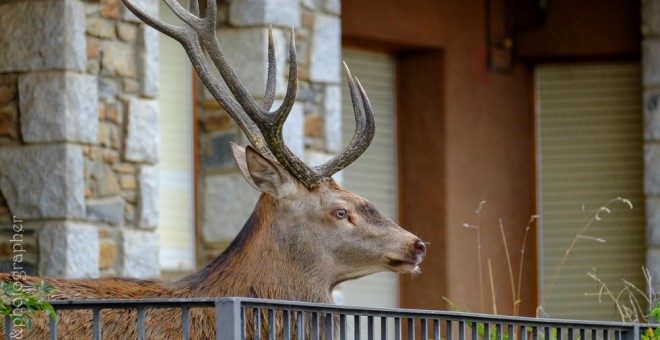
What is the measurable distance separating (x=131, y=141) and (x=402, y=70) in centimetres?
324

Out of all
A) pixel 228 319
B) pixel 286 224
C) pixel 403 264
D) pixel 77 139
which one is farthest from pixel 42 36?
pixel 228 319

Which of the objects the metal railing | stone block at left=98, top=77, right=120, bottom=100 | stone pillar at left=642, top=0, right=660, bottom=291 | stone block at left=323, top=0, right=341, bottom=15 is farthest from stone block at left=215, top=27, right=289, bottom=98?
the metal railing

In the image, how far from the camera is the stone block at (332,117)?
8633 millimetres

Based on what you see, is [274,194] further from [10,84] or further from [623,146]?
[623,146]

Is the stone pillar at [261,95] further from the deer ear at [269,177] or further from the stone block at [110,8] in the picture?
the deer ear at [269,177]

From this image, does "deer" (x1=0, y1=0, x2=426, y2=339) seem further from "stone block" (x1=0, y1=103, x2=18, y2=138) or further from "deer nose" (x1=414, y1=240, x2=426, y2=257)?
"stone block" (x1=0, y1=103, x2=18, y2=138)

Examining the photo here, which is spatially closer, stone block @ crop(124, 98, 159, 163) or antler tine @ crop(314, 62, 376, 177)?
antler tine @ crop(314, 62, 376, 177)


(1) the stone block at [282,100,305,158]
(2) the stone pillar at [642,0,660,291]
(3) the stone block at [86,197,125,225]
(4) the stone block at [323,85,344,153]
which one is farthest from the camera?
(2) the stone pillar at [642,0,660,291]

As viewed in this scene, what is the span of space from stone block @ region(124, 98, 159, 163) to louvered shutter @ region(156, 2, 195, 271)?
73cm

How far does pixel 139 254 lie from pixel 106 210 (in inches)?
11.8

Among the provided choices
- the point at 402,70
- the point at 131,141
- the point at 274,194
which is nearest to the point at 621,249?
the point at 402,70

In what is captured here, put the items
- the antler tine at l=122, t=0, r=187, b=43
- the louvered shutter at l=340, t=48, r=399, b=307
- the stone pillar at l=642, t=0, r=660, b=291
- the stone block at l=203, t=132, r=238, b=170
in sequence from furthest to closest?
the louvered shutter at l=340, t=48, r=399, b=307, the stone pillar at l=642, t=0, r=660, b=291, the stone block at l=203, t=132, r=238, b=170, the antler tine at l=122, t=0, r=187, b=43

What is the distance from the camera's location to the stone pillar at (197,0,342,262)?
833 cm

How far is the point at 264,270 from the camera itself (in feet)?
18.6
